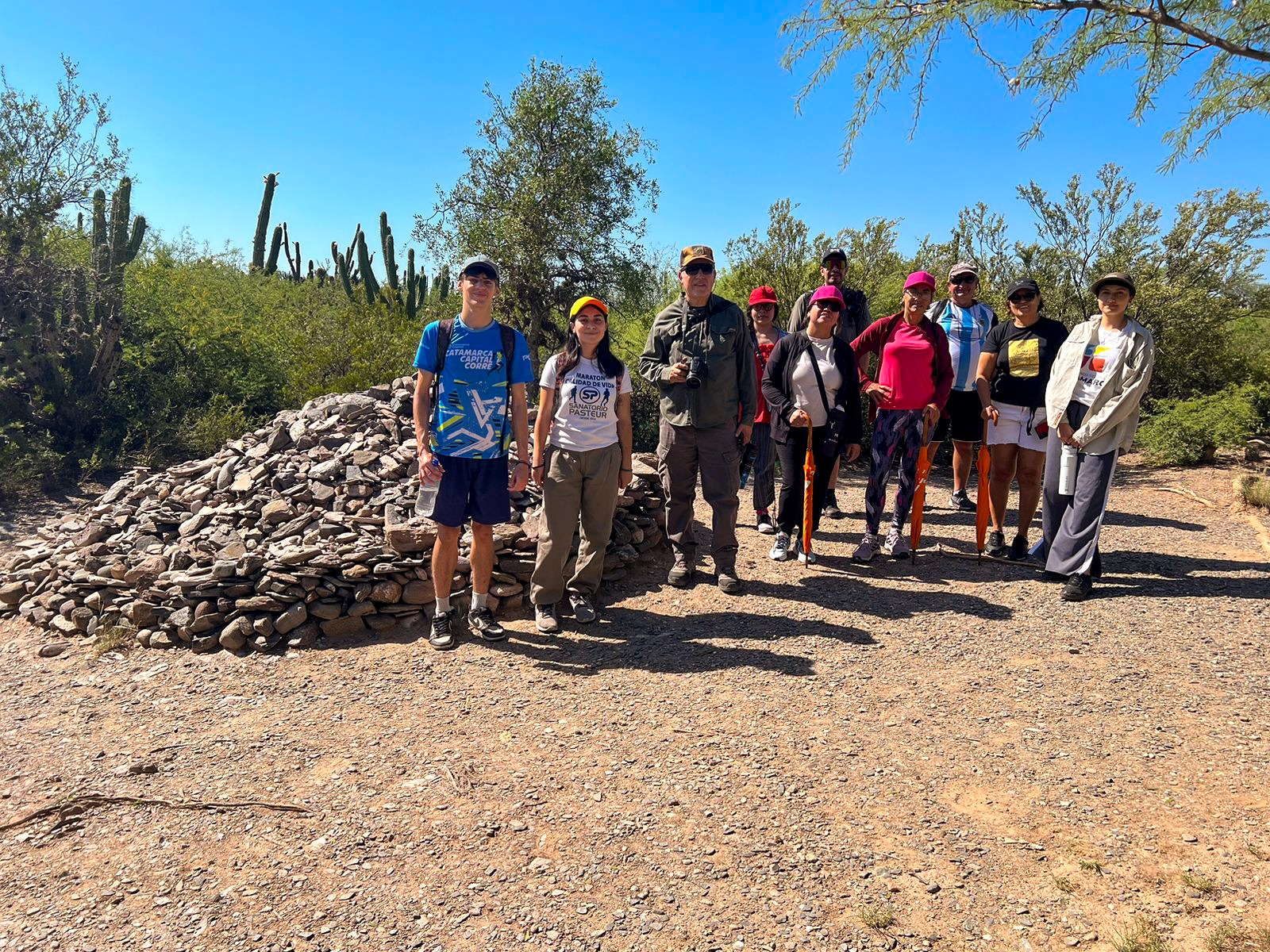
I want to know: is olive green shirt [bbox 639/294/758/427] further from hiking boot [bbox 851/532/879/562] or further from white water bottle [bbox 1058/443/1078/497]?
white water bottle [bbox 1058/443/1078/497]

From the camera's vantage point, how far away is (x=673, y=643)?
4508 mm

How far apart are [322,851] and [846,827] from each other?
1982 millimetres

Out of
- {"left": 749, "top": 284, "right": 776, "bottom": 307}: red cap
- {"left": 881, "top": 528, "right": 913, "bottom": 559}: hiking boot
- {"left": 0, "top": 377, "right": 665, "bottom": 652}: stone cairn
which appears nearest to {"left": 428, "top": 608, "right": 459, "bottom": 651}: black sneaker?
{"left": 0, "top": 377, "right": 665, "bottom": 652}: stone cairn

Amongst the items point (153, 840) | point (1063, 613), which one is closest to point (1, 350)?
point (153, 840)

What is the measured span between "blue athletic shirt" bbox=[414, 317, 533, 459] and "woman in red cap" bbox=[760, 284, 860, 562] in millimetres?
2111

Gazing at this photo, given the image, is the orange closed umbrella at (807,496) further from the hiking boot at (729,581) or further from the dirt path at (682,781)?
the hiking boot at (729,581)

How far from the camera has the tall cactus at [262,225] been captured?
23.6 metres

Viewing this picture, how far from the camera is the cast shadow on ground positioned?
4195mm

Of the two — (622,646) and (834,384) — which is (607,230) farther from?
(622,646)

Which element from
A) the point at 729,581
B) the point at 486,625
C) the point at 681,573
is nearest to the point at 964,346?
the point at 729,581

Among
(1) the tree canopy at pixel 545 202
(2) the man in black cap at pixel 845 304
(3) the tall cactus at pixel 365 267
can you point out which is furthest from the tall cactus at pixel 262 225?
(2) the man in black cap at pixel 845 304

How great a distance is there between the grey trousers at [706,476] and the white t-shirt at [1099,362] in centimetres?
233

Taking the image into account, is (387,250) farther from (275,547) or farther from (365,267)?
(275,547)

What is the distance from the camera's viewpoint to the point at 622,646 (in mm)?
4473
